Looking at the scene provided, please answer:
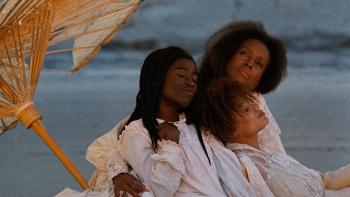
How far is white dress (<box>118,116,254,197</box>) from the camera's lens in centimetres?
340

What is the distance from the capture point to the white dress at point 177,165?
340cm

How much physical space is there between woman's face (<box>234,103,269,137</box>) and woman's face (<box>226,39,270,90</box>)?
0.25 m

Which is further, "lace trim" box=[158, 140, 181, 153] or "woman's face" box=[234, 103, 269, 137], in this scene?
"woman's face" box=[234, 103, 269, 137]

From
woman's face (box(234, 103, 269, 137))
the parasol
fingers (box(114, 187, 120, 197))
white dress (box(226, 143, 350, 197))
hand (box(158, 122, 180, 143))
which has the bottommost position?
white dress (box(226, 143, 350, 197))

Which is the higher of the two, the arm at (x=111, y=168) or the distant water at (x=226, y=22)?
the arm at (x=111, y=168)

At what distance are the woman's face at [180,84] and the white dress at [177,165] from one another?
64 millimetres

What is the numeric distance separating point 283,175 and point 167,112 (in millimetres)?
366

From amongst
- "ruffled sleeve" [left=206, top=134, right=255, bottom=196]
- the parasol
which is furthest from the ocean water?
"ruffled sleeve" [left=206, top=134, right=255, bottom=196]

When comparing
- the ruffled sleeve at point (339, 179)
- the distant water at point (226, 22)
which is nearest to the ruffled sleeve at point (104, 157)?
the ruffled sleeve at point (339, 179)

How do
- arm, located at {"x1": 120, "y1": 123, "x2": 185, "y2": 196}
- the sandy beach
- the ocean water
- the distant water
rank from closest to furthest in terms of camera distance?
arm, located at {"x1": 120, "y1": 123, "x2": 185, "y2": 196} < the sandy beach < the ocean water < the distant water

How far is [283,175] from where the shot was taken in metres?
3.60

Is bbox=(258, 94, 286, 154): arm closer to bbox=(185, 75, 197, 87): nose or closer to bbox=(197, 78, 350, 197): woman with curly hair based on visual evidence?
bbox=(197, 78, 350, 197): woman with curly hair

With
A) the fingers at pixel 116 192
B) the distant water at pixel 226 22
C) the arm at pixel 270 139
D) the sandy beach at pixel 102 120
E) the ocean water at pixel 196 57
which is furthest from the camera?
the distant water at pixel 226 22

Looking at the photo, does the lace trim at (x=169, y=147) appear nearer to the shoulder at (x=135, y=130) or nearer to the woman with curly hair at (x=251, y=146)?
the shoulder at (x=135, y=130)
